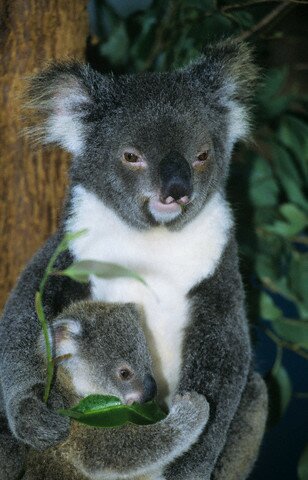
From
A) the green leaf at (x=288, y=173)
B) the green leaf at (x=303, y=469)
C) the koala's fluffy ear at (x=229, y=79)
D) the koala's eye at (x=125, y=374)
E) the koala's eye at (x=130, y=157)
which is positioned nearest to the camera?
the koala's eye at (x=125, y=374)

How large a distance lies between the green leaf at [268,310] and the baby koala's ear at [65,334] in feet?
5.32

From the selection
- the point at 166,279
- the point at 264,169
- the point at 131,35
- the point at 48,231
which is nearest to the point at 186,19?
the point at 131,35

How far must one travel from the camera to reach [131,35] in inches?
175

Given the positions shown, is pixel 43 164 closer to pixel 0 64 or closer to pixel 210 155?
pixel 0 64

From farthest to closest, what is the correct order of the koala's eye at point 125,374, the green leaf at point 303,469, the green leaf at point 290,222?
1. the green leaf at point 290,222
2. the green leaf at point 303,469
3. the koala's eye at point 125,374

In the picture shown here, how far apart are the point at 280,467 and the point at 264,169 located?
1931 millimetres

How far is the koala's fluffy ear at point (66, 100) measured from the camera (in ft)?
10.1

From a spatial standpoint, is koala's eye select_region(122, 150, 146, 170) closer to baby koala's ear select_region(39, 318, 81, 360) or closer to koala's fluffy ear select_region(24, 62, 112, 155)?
koala's fluffy ear select_region(24, 62, 112, 155)

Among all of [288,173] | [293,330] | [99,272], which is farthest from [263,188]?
[99,272]

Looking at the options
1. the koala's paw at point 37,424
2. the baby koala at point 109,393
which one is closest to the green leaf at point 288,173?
the baby koala at point 109,393

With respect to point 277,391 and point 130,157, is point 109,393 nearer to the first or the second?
point 130,157

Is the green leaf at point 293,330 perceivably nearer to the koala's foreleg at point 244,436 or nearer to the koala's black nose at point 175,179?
the koala's foreleg at point 244,436

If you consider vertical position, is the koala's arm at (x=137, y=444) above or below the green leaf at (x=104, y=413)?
below

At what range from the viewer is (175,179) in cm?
267
